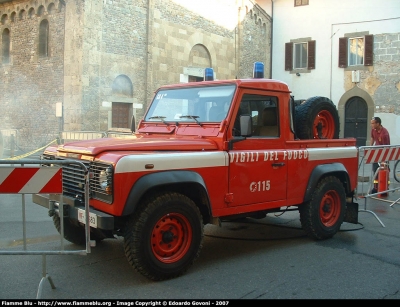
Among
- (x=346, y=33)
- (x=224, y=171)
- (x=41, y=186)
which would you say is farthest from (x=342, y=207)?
(x=346, y=33)

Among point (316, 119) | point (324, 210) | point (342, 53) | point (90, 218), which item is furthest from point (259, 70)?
point (342, 53)

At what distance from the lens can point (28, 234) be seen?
661cm

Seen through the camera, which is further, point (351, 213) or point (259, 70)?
point (351, 213)

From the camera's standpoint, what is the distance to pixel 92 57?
54.7 ft

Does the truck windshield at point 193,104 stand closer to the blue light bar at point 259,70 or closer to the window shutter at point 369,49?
the blue light bar at point 259,70

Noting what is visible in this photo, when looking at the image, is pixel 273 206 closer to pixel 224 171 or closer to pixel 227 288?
pixel 224 171

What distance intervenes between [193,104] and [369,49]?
63.5ft

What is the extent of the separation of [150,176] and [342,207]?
3.39m

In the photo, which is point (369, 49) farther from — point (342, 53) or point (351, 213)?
point (351, 213)

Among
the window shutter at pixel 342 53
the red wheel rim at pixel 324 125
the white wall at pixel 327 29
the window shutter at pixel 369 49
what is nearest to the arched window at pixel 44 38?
the white wall at pixel 327 29

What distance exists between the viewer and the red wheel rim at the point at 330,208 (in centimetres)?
644

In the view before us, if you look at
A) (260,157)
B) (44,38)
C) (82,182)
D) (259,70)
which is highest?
(44,38)

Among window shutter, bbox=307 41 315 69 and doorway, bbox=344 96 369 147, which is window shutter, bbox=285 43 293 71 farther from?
doorway, bbox=344 96 369 147

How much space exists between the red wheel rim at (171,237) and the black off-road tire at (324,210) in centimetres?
207
